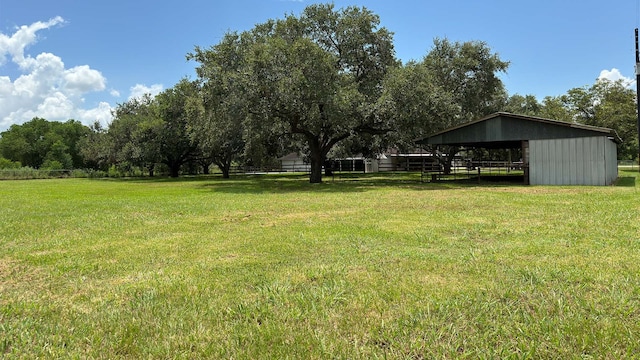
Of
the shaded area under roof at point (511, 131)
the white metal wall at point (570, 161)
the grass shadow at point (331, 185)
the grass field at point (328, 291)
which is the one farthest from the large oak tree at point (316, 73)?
the grass field at point (328, 291)

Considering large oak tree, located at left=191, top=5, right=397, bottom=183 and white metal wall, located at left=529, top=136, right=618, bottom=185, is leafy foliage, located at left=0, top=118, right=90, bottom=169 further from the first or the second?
white metal wall, located at left=529, top=136, right=618, bottom=185

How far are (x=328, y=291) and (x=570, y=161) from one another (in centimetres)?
1895

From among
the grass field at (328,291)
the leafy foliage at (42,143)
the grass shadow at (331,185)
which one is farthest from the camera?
the leafy foliage at (42,143)

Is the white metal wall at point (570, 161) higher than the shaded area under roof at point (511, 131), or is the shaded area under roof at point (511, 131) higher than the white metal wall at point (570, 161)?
the shaded area under roof at point (511, 131)

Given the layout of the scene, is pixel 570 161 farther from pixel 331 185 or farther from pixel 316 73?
pixel 316 73

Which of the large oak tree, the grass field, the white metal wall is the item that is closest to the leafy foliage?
the large oak tree

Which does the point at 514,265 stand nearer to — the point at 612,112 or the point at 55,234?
the point at 55,234

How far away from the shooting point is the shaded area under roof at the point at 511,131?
18266 mm

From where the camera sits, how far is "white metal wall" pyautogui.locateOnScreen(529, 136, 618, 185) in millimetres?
17922

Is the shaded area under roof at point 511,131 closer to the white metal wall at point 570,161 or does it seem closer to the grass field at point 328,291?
the white metal wall at point 570,161

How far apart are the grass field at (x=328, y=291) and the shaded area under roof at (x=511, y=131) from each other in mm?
12647

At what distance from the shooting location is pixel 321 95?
64.0 feet

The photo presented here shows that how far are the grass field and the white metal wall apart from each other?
12.4 meters

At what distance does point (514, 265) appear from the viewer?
4484mm
